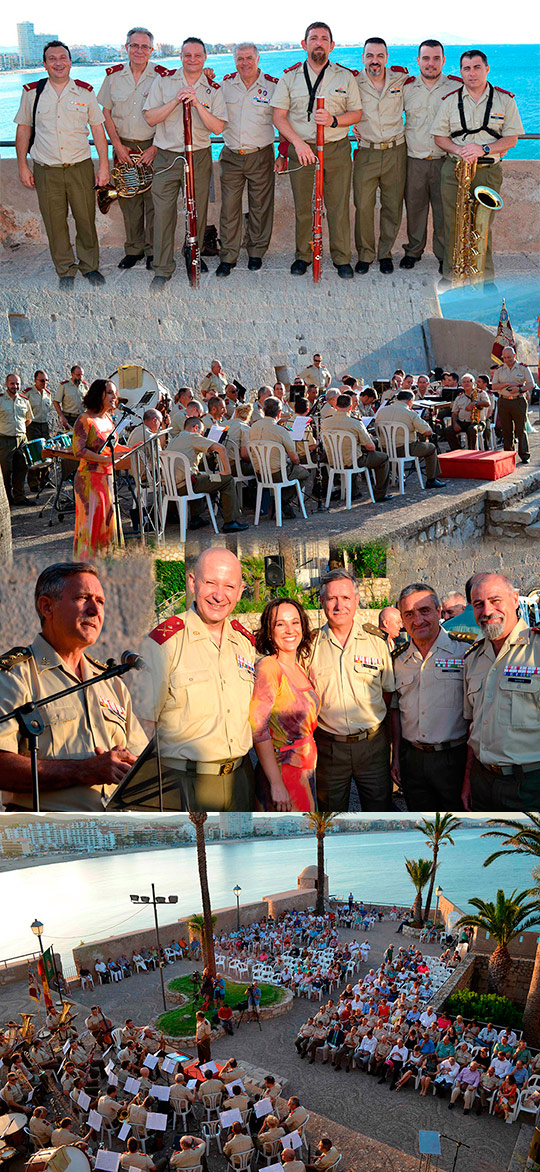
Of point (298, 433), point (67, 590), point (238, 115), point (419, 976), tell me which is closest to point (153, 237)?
point (238, 115)

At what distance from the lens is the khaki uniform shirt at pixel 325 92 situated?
35.0ft

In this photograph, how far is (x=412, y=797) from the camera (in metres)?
5.62

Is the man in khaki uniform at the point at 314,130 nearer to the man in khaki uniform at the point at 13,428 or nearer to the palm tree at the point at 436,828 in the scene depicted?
the man in khaki uniform at the point at 13,428

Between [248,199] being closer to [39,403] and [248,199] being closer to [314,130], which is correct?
[314,130]

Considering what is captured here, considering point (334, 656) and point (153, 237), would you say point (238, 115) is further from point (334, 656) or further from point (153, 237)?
point (334, 656)

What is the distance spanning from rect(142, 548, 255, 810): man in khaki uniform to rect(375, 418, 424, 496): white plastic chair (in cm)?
457

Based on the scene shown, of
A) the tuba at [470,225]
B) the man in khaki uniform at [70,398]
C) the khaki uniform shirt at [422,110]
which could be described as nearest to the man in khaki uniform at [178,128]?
the man in khaki uniform at [70,398]

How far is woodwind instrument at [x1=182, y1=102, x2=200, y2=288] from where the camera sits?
10992mm

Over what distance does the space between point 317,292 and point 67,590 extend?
7.71 m

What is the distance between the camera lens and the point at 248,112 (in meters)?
11.1

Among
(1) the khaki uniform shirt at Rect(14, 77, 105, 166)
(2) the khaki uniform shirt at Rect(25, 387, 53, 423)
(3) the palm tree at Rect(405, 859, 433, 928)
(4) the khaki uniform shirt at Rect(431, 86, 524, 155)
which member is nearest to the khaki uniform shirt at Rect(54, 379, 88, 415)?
(2) the khaki uniform shirt at Rect(25, 387, 53, 423)

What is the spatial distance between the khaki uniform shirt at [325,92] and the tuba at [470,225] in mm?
1306

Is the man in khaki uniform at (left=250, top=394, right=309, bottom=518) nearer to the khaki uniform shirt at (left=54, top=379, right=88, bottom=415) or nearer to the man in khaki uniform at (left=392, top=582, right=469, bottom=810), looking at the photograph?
the khaki uniform shirt at (left=54, top=379, right=88, bottom=415)

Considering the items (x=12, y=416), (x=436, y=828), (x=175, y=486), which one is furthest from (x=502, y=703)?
(x=436, y=828)
